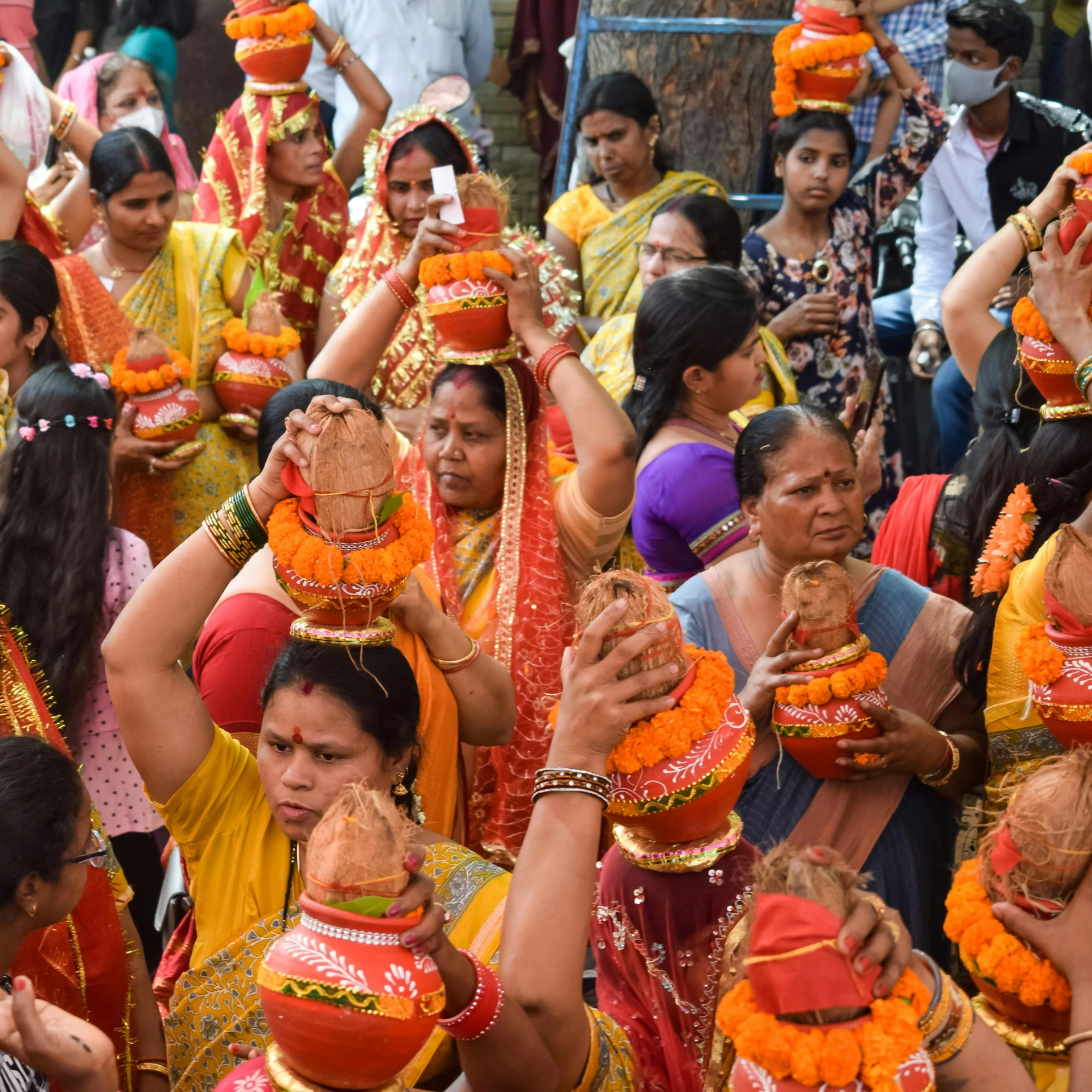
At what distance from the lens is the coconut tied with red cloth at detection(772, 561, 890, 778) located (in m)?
2.55

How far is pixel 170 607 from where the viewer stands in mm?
2330

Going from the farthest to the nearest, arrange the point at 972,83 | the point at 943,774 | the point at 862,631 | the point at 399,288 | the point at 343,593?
the point at 972,83
the point at 399,288
the point at 862,631
the point at 943,774
the point at 343,593

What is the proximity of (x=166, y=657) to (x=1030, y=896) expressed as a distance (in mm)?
1394

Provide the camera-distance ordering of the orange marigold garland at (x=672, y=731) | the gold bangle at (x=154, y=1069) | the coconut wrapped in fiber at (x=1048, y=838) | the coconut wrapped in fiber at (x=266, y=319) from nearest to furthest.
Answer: the coconut wrapped in fiber at (x=1048, y=838), the orange marigold garland at (x=672, y=731), the gold bangle at (x=154, y=1069), the coconut wrapped in fiber at (x=266, y=319)

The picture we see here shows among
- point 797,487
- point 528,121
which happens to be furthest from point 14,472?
point 528,121

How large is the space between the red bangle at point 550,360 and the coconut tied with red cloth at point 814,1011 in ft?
6.19

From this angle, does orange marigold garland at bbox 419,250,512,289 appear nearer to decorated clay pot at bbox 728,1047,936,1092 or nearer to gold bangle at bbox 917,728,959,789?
gold bangle at bbox 917,728,959,789

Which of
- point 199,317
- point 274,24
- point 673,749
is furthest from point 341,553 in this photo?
point 274,24

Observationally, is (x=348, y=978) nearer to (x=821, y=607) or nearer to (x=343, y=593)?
(x=343, y=593)

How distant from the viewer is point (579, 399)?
3.23m

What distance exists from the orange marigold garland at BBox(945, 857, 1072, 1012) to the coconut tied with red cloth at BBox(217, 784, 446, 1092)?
0.67m

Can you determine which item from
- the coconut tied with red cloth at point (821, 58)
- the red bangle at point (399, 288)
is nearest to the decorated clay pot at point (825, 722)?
the red bangle at point (399, 288)

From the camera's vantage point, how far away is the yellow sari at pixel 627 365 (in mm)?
4414

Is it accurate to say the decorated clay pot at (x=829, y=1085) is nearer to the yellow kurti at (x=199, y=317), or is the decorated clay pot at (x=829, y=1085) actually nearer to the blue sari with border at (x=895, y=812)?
the blue sari with border at (x=895, y=812)
